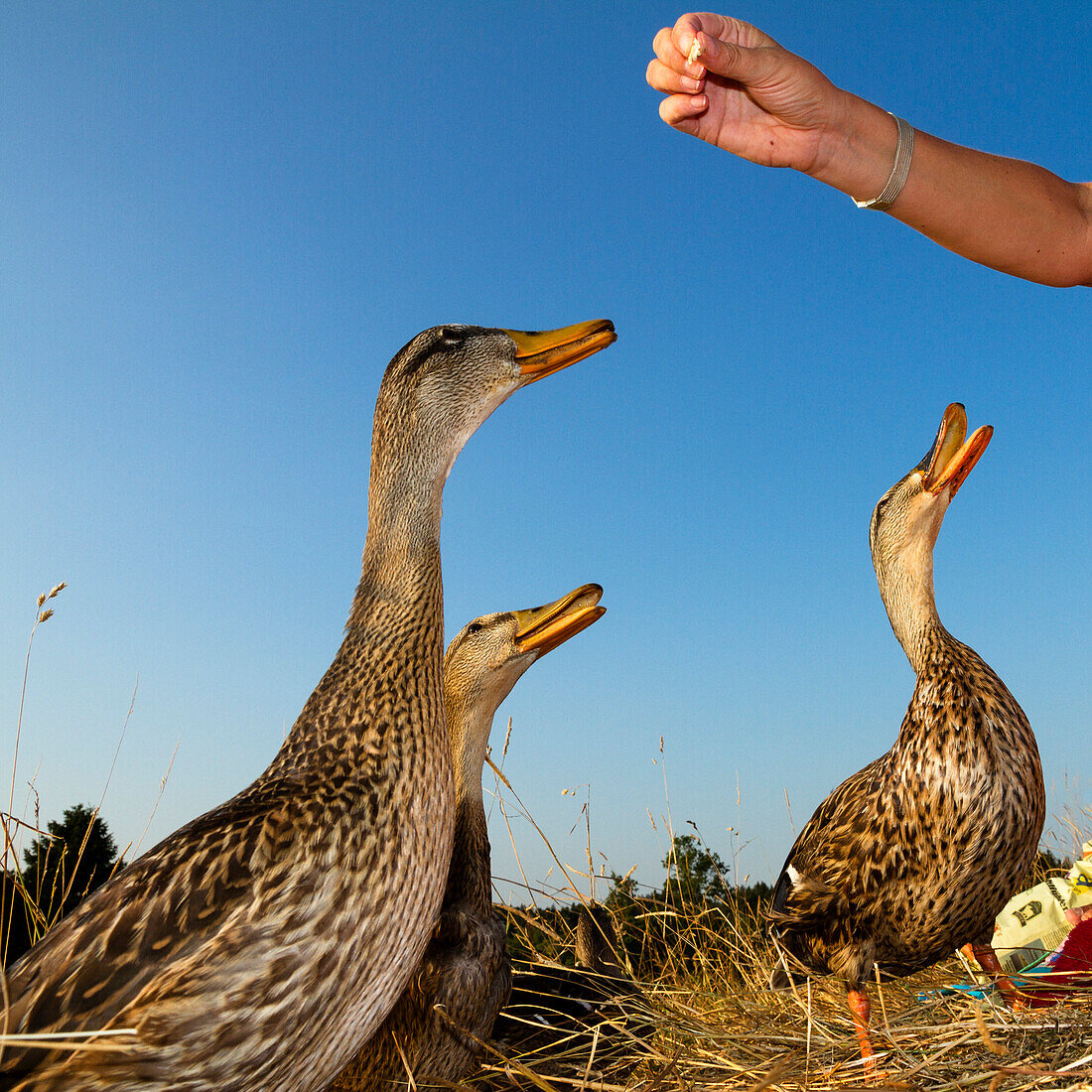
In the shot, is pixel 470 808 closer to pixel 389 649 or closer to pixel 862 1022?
pixel 389 649

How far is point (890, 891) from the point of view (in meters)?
3.08

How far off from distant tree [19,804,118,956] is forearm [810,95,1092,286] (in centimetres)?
388

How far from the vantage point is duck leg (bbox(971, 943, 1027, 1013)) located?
9.86 ft

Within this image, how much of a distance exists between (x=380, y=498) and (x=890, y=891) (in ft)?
7.35

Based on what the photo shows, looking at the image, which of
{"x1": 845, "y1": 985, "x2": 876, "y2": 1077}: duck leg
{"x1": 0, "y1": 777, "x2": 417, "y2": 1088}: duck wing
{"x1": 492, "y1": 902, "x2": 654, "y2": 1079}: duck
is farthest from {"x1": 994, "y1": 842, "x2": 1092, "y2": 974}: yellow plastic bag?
{"x1": 0, "y1": 777, "x2": 417, "y2": 1088}: duck wing

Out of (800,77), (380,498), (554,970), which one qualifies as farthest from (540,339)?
(554,970)

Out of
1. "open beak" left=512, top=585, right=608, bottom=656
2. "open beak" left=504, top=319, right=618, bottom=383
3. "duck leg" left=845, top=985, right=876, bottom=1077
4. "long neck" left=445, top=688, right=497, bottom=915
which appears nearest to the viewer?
"duck leg" left=845, top=985, right=876, bottom=1077

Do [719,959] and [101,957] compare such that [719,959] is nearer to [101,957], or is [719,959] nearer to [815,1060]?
[815,1060]

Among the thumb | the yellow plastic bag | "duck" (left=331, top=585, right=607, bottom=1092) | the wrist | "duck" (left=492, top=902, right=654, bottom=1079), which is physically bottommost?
the yellow plastic bag

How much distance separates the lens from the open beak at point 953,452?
12.8ft

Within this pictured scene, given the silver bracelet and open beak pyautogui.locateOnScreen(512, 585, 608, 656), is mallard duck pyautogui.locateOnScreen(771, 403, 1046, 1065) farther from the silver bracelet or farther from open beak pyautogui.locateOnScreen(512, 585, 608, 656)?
the silver bracelet

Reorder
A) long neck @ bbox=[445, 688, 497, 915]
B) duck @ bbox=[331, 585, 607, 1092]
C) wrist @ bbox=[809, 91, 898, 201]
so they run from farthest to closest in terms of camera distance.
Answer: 1. long neck @ bbox=[445, 688, 497, 915]
2. wrist @ bbox=[809, 91, 898, 201]
3. duck @ bbox=[331, 585, 607, 1092]

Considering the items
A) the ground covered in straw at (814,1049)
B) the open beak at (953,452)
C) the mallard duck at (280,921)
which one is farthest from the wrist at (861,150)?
the ground covered in straw at (814,1049)

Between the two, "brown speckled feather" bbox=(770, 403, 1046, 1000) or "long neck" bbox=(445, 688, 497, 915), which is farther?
"long neck" bbox=(445, 688, 497, 915)
